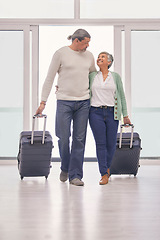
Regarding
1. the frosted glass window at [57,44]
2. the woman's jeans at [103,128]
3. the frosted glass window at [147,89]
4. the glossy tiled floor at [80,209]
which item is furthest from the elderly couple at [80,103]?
the frosted glass window at [57,44]

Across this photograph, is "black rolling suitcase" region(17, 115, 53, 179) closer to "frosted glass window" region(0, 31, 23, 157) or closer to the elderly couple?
the elderly couple

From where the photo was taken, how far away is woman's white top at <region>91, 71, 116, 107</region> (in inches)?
160

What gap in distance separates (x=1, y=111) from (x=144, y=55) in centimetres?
198

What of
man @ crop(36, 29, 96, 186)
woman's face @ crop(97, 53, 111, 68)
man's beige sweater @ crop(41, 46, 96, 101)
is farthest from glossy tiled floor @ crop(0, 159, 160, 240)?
woman's face @ crop(97, 53, 111, 68)

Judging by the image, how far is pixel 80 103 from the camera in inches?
159

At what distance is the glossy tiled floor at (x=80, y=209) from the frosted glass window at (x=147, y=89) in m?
1.32

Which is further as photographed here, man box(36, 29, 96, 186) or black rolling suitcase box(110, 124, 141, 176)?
black rolling suitcase box(110, 124, 141, 176)

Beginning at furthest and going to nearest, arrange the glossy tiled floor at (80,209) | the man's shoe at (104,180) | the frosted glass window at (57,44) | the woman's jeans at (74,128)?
the frosted glass window at (57,44)
the man's shoe at (104,180)
the woman's jeans at (74,128)
the glossy tiled floor at (80,209)

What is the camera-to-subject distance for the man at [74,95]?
13.2 feet
